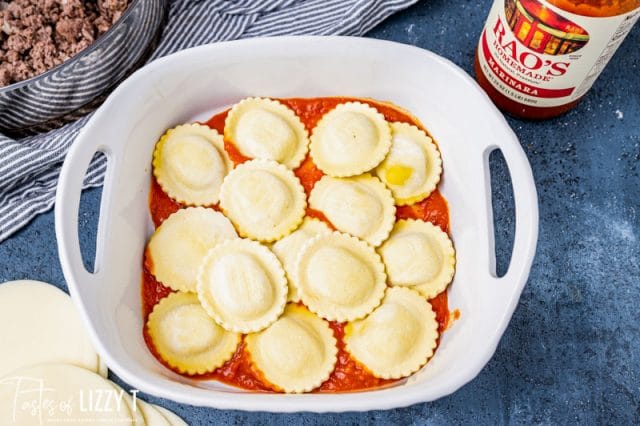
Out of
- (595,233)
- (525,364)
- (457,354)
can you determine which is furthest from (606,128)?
(457,354)

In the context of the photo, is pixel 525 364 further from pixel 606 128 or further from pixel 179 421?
pixel 179 421

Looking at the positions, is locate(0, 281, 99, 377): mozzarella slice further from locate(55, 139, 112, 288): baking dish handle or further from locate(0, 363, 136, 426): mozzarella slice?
locate(55, 139, 112, 288): baking dish handle

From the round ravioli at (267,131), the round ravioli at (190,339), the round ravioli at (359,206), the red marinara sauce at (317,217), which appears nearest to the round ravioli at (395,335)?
the red marinara sauce at (317,217)

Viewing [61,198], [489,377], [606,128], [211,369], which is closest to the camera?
[61,198]

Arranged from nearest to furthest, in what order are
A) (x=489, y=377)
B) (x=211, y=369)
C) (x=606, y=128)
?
(x=211, y=369) < (x=489, y=377) < (x=606, y=128)

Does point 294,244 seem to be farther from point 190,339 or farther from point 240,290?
point 190,339

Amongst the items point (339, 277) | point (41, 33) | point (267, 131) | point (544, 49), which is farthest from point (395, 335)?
point (41, 33)

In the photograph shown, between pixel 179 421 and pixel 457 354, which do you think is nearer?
pixel 457 354
